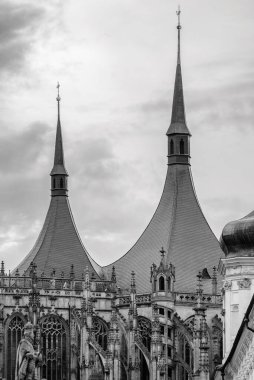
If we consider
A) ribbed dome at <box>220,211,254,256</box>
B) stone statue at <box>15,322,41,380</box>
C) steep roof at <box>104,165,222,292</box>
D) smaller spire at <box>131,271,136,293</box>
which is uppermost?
steep roof at <box>104,165,222,292</box>

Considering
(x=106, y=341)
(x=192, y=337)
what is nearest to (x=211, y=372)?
(x=192, y=337)

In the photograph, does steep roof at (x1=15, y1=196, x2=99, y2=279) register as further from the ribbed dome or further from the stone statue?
the stone statue

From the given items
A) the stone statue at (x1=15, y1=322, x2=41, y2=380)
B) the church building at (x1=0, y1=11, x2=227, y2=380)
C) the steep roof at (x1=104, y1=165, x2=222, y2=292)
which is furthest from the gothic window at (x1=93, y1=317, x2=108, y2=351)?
the stone statue at (x1=15, y1=322, x2=41, y2=380)

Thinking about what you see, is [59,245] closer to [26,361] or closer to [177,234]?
[177,234]

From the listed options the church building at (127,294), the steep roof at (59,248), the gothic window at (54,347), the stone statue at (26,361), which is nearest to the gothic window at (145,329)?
the church building at (127,294)

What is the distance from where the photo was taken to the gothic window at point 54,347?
113m

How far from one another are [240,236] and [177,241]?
4056 cm

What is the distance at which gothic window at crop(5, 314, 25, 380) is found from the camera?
367 ft

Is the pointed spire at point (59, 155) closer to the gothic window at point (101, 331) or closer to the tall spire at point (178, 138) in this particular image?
the tall spire at point (178, 138)

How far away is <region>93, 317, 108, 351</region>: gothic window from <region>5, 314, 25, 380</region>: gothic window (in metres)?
5.45

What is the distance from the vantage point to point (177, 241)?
114500 millimetres

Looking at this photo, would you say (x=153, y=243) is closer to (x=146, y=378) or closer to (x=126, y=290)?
(x=126, y=290)

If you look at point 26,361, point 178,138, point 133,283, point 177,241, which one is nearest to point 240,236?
point 26,361

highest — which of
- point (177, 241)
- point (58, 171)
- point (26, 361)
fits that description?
point (58, 171)
